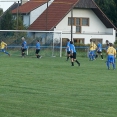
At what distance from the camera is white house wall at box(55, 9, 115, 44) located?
212 feet

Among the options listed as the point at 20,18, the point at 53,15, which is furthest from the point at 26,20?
the point at 53,15

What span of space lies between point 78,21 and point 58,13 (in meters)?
3.42

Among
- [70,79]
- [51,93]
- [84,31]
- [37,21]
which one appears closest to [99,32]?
[84,31]

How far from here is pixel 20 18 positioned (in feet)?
220

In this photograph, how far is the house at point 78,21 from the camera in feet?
208

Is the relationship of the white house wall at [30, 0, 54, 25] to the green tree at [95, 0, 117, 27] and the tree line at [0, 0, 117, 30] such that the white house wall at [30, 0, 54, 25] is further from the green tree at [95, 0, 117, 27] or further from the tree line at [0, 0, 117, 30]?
the green tree at [95, 0, 117, 27]

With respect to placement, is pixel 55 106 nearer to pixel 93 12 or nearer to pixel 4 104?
pixel 4 104

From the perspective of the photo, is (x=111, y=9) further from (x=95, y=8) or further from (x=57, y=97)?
(x=57, y=97)

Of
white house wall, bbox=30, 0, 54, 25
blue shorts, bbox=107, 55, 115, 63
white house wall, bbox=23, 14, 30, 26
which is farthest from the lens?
white house wall, bbox=23, 14, 30, 26

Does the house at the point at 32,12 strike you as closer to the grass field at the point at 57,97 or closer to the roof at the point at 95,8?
the roof at the point at 95,8

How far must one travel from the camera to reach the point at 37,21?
65.1m

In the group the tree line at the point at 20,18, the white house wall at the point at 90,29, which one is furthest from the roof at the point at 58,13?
the tree line at the point at 20,18

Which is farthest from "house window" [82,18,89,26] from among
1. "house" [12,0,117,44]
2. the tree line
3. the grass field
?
the grass field

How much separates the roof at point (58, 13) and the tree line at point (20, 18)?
2.03 m
